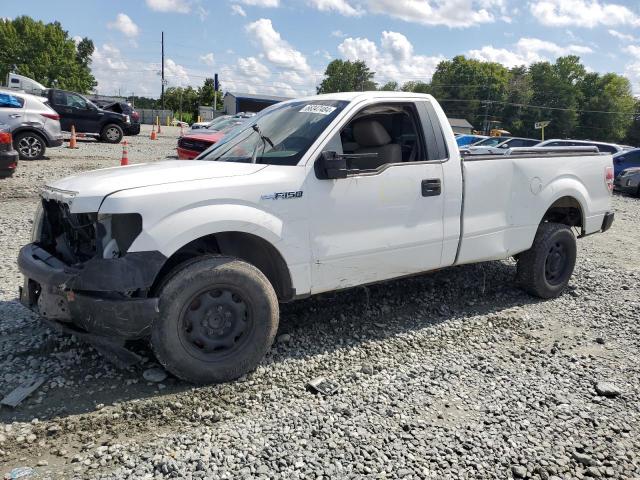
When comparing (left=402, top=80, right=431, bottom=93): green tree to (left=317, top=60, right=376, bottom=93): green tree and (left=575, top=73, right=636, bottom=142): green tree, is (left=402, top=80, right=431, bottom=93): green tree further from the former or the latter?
(left=575, top=73, right=636, bottom=142): green tree

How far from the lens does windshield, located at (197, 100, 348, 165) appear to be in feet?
13.2

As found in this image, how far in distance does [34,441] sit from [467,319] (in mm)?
→ 3646

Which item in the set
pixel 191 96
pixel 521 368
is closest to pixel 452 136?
pixel 521 368

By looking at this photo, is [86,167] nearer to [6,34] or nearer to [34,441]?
[34,441]

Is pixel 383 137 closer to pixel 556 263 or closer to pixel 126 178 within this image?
pixel 126 178

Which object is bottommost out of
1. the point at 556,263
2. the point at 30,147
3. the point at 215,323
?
the point at 215,323

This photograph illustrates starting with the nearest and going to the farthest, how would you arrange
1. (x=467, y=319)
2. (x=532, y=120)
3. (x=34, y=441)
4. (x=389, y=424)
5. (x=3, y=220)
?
(x=34, y=441) < (x=389, y=424) < (x=467, y=319) < (x=3, y=220) < (x=532, y=120)

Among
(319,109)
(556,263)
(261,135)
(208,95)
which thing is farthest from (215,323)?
(208,95)

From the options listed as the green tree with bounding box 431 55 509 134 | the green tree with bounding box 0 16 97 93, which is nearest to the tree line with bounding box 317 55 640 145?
the green tree with bounding box 431 55 509 134

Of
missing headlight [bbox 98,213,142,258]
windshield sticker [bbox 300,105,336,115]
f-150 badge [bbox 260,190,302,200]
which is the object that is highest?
windshield sticker [bbox 300,105,336,115]

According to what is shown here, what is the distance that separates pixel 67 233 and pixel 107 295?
82 centimetres

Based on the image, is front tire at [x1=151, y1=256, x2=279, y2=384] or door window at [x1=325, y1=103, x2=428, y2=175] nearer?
front tire at [x1=151, y1=256, x2=279, y2=384]

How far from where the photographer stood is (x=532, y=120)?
9244 cm

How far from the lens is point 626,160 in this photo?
1914 cm
